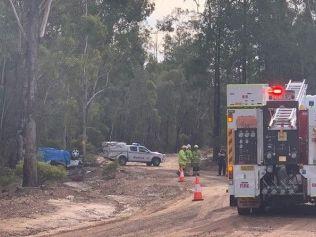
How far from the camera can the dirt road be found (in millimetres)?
13578

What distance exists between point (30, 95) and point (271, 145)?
11.0m

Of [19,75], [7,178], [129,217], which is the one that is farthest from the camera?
[19,75]

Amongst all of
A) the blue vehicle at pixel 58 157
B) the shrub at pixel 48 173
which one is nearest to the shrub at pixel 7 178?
the shrub at pixel 48 173

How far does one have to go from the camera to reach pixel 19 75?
39094 mm

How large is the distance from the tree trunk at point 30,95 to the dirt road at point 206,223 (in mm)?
5962

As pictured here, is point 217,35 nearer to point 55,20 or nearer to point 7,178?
point 55,20

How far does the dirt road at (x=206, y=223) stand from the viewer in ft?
44.5

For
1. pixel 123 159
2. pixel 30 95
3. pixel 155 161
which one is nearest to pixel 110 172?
pixel 30 95

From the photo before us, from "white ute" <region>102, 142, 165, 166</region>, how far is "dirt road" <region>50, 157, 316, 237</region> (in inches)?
1336

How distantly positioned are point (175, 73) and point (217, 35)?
30.0 metres

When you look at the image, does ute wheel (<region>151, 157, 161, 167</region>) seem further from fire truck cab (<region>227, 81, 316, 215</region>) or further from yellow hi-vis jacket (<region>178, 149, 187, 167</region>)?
fire truck cab (<region>227, 81, 316, 215</region>)

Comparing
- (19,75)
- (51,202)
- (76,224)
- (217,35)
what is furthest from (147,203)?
(217,35)

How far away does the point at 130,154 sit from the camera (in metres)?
54.1

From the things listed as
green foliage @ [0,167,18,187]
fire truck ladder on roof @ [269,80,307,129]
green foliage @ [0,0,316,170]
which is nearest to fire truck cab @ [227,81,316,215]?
fire truck ladder on roof @ [269,80,307,129]
